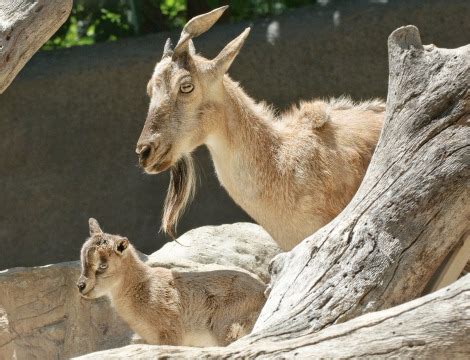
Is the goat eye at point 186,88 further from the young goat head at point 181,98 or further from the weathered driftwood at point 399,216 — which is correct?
the weathered driftwood at point 399,216

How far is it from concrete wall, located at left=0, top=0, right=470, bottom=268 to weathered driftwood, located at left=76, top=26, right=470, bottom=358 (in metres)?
5.16

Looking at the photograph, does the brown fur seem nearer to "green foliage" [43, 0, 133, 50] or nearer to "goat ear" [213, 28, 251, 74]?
"goat ear" [213, 28, 251, 74]

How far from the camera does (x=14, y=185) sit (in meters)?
10.3

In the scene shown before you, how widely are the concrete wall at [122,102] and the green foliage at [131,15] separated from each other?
1.97 ft

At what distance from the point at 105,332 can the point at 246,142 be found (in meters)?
1.88

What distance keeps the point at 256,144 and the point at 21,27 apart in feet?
5.53

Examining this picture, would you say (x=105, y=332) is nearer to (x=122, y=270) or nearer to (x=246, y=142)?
(x=122, y=270)

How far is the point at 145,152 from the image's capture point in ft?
21.0

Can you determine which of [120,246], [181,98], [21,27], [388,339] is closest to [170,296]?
[120,246]

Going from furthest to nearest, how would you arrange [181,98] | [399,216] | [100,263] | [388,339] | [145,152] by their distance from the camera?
[100,263], [181,98], [145,152], [399,216], [388,339]

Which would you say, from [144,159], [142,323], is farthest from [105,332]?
[144,159]

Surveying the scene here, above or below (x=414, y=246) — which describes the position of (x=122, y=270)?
below

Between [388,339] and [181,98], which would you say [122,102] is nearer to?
[181,98]

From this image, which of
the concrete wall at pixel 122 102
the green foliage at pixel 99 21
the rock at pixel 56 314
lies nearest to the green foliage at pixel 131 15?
the green foliage at pixel 99 21
